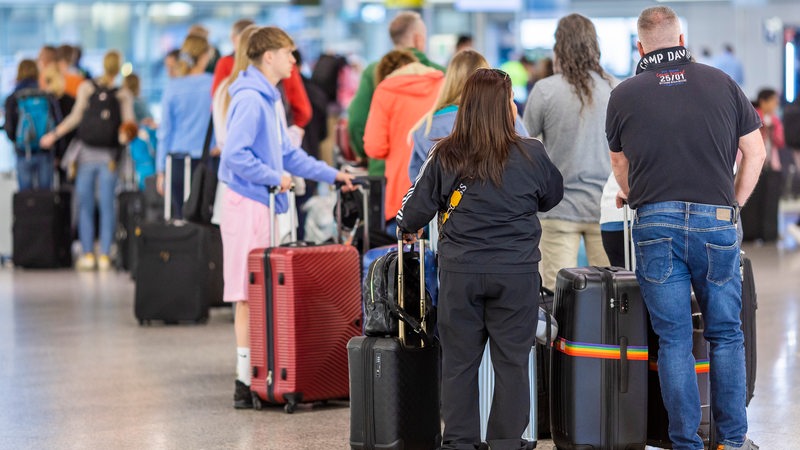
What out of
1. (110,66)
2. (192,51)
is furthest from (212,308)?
(110,66)

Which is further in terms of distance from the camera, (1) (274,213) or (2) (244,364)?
(2) (244,364)

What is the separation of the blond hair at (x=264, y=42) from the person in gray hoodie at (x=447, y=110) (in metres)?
0.77

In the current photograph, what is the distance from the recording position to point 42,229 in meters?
13.1

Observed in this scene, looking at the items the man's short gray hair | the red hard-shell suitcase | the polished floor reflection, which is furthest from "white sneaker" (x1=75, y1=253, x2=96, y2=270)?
the man's short gray hair

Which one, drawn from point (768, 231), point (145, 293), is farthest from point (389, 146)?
point (768, 231)

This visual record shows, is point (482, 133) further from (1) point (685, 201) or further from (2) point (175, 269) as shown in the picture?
(2) point (175, 269)

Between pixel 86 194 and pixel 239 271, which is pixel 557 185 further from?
pixel 86 194

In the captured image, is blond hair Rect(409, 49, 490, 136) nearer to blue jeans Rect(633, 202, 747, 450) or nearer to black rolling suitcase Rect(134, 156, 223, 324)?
blue jeans Rect(633, 202, 747, 450)

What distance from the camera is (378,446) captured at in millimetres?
4941

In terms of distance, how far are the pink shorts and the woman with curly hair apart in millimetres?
1275

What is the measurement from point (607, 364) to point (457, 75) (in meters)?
1.47

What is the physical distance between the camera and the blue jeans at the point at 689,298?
15.1 feet

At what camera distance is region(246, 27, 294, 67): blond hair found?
6.20 m

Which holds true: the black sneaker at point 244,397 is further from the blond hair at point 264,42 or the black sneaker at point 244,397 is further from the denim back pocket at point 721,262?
the denim back pocket at point 721,262
